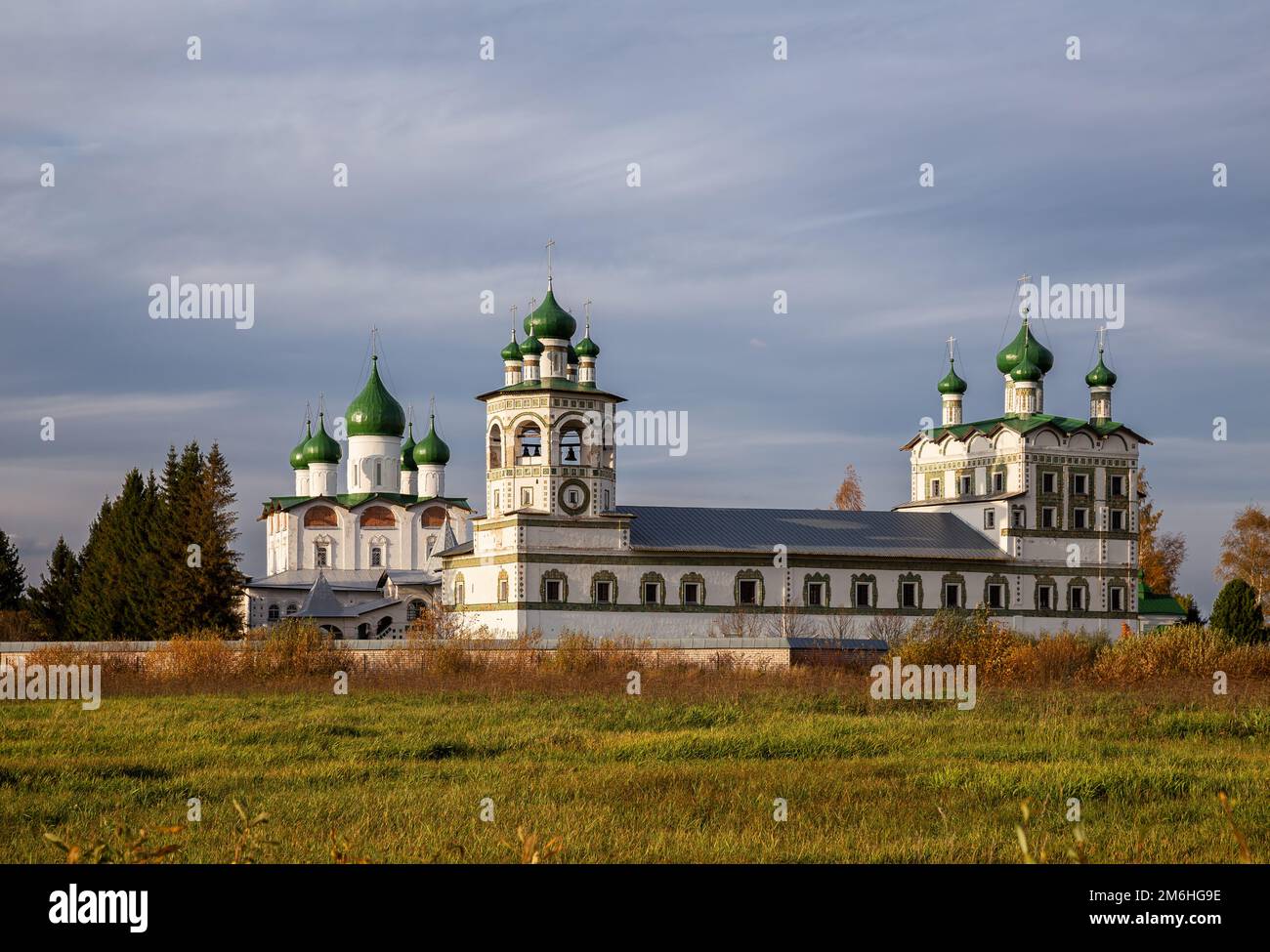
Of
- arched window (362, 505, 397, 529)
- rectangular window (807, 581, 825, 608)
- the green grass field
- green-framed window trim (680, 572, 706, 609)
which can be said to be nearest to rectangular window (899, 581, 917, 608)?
rectangular window (807, 581, 825, 608)

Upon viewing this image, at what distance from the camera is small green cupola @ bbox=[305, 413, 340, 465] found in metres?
56.8

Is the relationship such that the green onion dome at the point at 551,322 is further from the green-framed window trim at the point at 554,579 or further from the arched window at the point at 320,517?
the arched window at the point at 320,517

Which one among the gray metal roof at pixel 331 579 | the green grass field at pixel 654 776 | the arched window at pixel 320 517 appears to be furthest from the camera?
the arched window at pixel 320 517

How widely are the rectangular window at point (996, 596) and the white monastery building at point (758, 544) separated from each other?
73 mm

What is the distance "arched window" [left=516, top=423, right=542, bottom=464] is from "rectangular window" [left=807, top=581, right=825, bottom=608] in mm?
8522

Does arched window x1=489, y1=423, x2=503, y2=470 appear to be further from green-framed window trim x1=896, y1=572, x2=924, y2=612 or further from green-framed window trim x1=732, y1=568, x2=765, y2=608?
green-framed window trim x1=896, y1=572, x2=924, y2=612

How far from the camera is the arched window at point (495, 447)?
4129cm

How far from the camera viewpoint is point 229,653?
27.5 m

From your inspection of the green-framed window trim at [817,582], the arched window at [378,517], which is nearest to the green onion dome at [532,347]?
the green-framed window trim at [817,582]

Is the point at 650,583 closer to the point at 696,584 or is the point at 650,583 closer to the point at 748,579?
the point at 696,584

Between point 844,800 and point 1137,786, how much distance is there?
9.21ft

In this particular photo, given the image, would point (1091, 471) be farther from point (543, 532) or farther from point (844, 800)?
point (844, 800)
